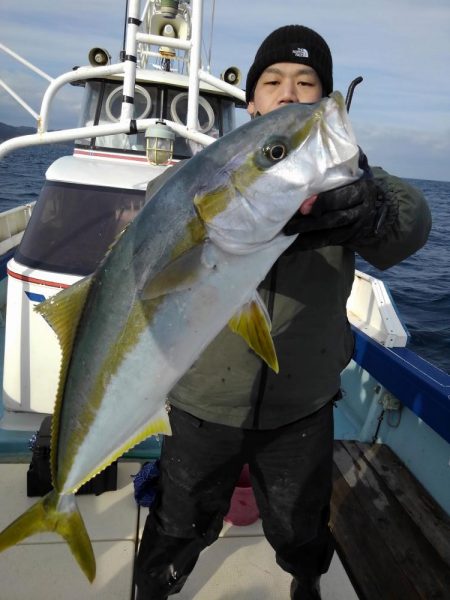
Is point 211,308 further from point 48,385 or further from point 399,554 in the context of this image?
point 48,385

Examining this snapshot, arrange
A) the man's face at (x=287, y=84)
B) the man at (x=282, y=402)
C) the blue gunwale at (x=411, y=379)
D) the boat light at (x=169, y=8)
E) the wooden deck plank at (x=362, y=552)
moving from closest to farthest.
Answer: the man at (x=282, y=402) → the man's face at (x=287, y=84) → the wooden deck plank at (x=362, y=552) → the blue gunwale at (x=411, y=379) → the boat light at (x=169, y=8)

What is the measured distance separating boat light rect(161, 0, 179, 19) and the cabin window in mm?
3232

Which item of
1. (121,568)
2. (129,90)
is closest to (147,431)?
(121,568)

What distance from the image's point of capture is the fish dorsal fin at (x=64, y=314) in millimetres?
1818

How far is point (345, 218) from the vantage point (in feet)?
5.66

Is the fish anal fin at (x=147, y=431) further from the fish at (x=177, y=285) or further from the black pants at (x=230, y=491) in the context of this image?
the black pants at (x=230, y=491)

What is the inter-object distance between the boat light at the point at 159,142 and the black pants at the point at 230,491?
9.25 feet

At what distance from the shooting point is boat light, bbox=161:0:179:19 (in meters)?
6.04

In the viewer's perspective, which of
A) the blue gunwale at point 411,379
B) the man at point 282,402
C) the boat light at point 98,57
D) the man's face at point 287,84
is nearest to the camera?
the man at point 282,402

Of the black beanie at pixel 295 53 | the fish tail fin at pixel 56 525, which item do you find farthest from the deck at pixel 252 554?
the black beanie at pixel 295 53

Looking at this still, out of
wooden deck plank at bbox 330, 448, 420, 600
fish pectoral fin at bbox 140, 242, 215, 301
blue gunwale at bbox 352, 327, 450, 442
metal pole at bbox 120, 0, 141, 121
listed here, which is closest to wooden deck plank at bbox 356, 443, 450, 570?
wooden deck plank at bbox 330, 448, 420, 600

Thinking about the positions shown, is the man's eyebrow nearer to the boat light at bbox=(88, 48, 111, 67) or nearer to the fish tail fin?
the fish tail fin

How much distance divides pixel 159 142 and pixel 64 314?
2.94 metres

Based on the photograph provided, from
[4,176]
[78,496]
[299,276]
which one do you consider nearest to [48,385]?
[78,496]
